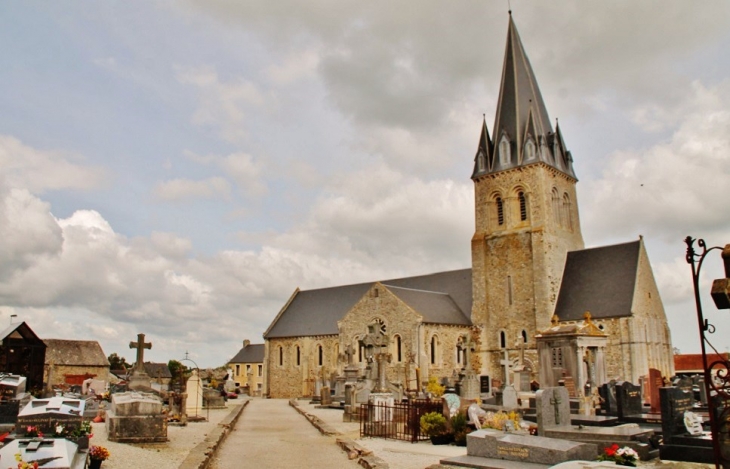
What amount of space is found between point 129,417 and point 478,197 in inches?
1134

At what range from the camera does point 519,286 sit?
34625 mm

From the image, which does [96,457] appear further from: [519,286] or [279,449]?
[519,286]

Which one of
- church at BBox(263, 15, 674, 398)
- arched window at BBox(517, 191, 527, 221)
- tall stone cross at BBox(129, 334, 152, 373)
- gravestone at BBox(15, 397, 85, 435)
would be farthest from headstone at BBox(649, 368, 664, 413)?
arched window at BBox(517, 191, 527, 221)

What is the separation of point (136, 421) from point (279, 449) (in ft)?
9.55

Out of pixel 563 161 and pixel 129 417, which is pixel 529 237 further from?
pixel 129 417

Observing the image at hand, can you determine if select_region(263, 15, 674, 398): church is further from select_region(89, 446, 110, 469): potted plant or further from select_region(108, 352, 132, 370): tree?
select_region(108, 352, 132, 370): tree

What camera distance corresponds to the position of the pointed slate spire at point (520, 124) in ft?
118

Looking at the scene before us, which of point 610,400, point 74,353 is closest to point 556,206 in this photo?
point 610,400

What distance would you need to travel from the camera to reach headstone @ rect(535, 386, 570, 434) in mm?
11719

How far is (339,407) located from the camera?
26.9m

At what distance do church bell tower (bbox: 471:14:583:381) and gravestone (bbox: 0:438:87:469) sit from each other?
28.3 metres

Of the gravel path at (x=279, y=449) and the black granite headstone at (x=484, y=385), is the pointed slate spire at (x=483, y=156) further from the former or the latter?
the gravel path at (x=279, y=449)

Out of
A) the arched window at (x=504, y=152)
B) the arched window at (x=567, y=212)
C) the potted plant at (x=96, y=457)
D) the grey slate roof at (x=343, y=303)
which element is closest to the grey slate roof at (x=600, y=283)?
the arched window at (x=567, y=212)

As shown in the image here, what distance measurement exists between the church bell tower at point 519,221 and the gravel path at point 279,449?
1904cm
